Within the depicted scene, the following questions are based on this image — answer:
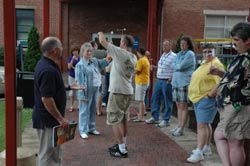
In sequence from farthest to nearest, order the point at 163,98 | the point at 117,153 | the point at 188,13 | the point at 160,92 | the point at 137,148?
the point at 188,13 < the point at 163,98 < the point at 160,92 < the point at 137,148 < the point at 117,153

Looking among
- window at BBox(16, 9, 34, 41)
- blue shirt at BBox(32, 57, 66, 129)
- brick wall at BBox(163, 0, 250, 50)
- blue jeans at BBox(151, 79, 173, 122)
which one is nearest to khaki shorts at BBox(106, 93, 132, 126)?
blue shirt at BBox(32, 57, 66, 129)

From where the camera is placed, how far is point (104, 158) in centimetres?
545

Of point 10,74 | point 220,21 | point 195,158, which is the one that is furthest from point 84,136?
point 220,21

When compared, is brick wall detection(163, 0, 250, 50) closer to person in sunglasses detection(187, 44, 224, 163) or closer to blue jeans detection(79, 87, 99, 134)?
blue jeans detection(79, 87, 99, 134)

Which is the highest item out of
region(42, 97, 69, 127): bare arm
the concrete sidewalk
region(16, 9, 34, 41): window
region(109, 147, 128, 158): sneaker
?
region(16, 9, 34, 41): window

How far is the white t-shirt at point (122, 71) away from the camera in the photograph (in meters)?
5.25

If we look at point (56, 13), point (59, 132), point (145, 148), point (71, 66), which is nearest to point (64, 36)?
point (56, 13)

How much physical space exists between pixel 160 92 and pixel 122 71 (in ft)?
8.46

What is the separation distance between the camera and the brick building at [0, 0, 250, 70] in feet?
61.1

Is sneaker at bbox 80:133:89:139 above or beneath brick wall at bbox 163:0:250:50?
Answer: beneath

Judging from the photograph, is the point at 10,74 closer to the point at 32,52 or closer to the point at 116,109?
the point at 116,109

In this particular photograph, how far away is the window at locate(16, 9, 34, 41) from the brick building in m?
0.05

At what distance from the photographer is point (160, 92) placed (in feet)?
25.4

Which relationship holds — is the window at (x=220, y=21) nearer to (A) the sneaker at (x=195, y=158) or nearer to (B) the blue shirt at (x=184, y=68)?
(B) the blue shirt at (x=184, y=68)
